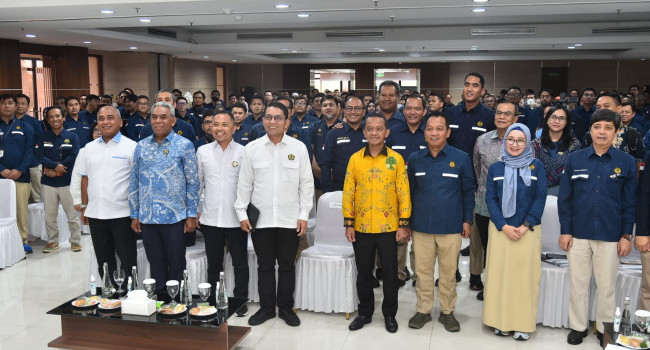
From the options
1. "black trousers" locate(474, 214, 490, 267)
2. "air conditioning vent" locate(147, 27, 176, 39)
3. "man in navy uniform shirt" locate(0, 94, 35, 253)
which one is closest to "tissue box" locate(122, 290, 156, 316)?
"black trousers" locate(474, 214, 490, 267)

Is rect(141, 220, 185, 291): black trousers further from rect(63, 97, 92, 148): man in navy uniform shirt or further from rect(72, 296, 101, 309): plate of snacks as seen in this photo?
rect(63, 97, 92, 148): man in navy uniform shirt

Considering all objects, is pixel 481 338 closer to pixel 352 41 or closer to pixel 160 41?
pixel 352 41

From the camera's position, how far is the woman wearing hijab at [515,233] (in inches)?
160

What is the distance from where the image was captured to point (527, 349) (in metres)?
4.12

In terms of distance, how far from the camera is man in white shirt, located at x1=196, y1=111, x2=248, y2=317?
4508 mm

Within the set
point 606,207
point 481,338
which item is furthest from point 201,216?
point 606,207

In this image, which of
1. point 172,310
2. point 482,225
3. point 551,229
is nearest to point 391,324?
point 482,225

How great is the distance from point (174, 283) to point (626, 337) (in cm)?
Answer: 276

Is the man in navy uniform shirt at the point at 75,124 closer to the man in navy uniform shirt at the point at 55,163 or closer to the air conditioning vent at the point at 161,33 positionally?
the man in navy uniform shirt at the point at 55,163

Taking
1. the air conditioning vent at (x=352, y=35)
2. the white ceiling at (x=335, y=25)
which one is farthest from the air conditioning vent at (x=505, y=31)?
the air conditioning vent at (x=352, y=35)

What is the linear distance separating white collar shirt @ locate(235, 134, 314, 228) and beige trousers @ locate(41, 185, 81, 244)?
131 inches

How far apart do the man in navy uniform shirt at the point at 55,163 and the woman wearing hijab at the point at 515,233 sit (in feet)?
16.1

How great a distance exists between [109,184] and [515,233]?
10.3 ft

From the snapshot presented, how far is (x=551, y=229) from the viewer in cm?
476
